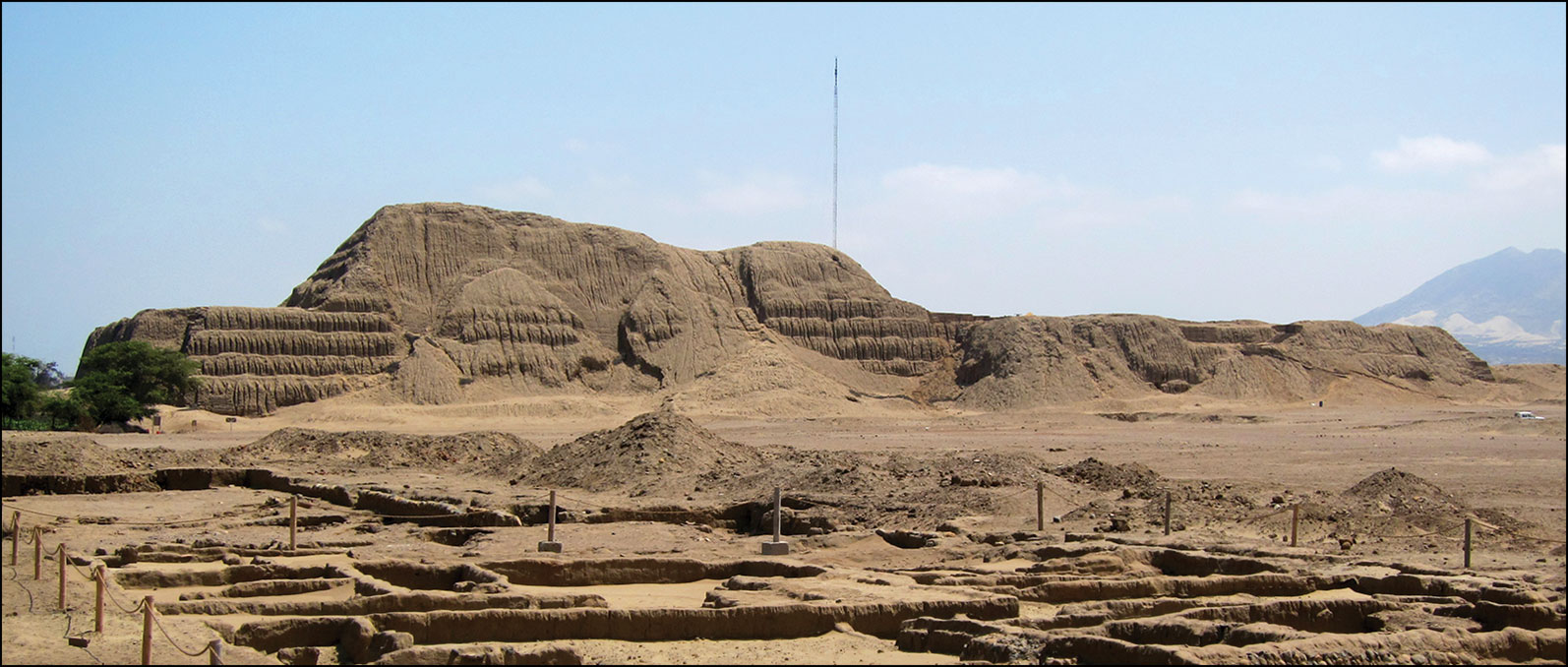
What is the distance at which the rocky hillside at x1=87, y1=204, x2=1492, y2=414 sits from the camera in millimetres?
66750

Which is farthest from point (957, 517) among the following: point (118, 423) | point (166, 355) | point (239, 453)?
point (166, 355)

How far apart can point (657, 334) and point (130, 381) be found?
28.8 m

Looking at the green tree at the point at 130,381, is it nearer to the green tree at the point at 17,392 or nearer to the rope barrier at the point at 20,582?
the green tree at the point at 17,392

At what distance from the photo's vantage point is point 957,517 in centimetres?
2161

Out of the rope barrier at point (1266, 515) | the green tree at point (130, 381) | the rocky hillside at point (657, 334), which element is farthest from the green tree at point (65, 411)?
the rope barrier at point (1266, 515)

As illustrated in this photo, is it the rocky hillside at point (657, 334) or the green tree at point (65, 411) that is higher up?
the rocky hillside at point (657, 334)

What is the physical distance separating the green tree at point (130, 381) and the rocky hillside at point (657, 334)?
6063 mm

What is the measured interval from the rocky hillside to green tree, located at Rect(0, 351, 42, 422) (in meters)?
15.3

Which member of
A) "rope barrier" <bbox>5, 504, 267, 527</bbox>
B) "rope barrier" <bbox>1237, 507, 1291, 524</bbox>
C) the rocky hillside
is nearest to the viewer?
"rope barrier" <bbox>1237, 507, 1291, 524</bbox>

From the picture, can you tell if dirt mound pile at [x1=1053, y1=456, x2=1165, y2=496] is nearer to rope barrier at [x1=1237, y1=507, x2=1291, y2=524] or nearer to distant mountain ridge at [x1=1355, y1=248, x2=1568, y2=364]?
rope barrier at [x1=1237, y1=507, x2=1291, y2=524]

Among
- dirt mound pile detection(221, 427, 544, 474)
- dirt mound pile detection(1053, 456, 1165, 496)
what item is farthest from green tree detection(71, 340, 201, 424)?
dirt mound pile detection(1053, 456, 1165, 496)

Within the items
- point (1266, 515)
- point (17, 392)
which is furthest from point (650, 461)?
point (17, 392)

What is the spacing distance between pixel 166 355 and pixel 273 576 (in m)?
45.4

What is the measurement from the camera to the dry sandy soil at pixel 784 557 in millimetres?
11664
